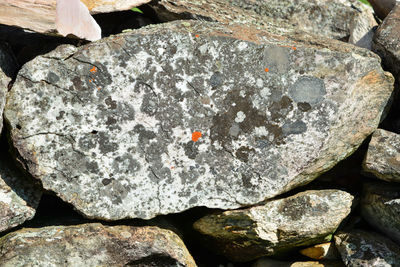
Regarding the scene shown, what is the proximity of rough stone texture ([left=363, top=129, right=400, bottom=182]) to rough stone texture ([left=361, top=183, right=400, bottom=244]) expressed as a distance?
7.8 inches

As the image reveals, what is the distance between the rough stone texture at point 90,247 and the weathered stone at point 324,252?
5.20 feet

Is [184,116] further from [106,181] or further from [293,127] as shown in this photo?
[293,127]

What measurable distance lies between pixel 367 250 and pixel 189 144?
2299mm

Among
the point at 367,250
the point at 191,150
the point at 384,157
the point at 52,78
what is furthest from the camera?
the point at 367,250

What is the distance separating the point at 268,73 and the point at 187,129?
104 centimetres

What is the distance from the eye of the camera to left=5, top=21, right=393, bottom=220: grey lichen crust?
4.68 meters

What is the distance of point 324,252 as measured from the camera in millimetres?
5523

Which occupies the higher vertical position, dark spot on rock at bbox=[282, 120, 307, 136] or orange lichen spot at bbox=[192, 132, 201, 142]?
dark spot on rock at bbox=[282, 120, 307, 136]

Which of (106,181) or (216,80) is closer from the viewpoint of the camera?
(106,181)

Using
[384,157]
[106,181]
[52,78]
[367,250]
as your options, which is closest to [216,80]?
[106,181]

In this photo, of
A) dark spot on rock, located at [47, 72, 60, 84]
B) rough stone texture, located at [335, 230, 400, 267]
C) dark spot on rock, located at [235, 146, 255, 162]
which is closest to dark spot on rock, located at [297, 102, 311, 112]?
dark spot on rock, located at [235, 146, 255, 162]

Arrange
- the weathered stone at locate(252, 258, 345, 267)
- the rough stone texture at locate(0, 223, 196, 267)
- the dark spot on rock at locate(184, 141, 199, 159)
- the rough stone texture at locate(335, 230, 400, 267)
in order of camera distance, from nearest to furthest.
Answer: the rough stone texture at locate(0, 223, 196, 267) → the dark spot on rock at locate(184, 141, 199, 159) → the rough stone texture at locate(335, 230, 400, 267) → the weathered stone at locate(252, 258, 345, 267)

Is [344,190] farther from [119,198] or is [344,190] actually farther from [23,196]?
[23,196]

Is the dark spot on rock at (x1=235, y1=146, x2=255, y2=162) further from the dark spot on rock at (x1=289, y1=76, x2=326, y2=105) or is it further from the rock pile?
the dark spot on rock at (x1=289, y1=76, x2=326, y2=105)
